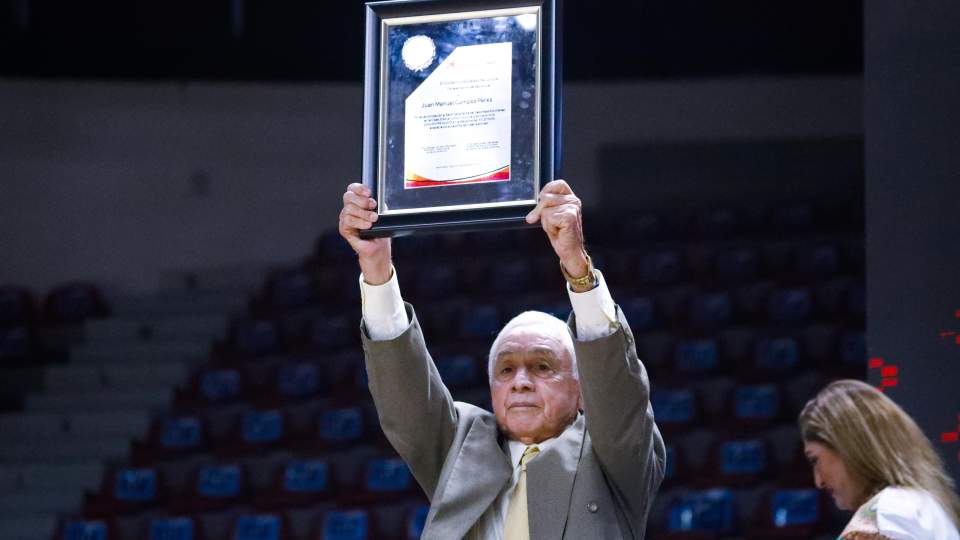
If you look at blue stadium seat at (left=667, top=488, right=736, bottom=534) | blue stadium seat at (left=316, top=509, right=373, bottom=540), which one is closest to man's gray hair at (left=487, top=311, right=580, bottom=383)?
blue stadium seat at (left=667, top=488, right=736, bottom=534)

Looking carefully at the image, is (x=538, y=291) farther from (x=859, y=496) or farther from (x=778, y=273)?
(x=859, y=496)

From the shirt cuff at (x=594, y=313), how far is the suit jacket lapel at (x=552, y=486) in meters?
0.23

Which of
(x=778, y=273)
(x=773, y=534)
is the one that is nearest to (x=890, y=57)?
(x=773, y=534)

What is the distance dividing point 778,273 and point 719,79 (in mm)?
2049

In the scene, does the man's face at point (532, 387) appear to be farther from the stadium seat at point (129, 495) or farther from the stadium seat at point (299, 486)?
the stadium seat at point (129, 495)

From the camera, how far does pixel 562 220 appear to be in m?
1.94

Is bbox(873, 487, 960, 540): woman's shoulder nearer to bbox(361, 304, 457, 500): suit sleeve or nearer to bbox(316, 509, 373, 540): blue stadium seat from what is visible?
bbox(361, 304, 457, 500): suit sleeve

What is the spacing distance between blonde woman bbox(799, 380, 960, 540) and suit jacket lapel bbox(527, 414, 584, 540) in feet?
1.20

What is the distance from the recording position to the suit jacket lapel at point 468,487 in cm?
211

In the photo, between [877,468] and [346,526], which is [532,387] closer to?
[877,468]

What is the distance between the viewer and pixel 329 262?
305 inches

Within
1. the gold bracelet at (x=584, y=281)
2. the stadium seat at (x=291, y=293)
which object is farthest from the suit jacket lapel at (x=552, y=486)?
the stadium seat at (x=291, y=293)

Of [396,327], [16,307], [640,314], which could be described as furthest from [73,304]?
[396,327]

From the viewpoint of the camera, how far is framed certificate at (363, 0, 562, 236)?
2.05 meters
